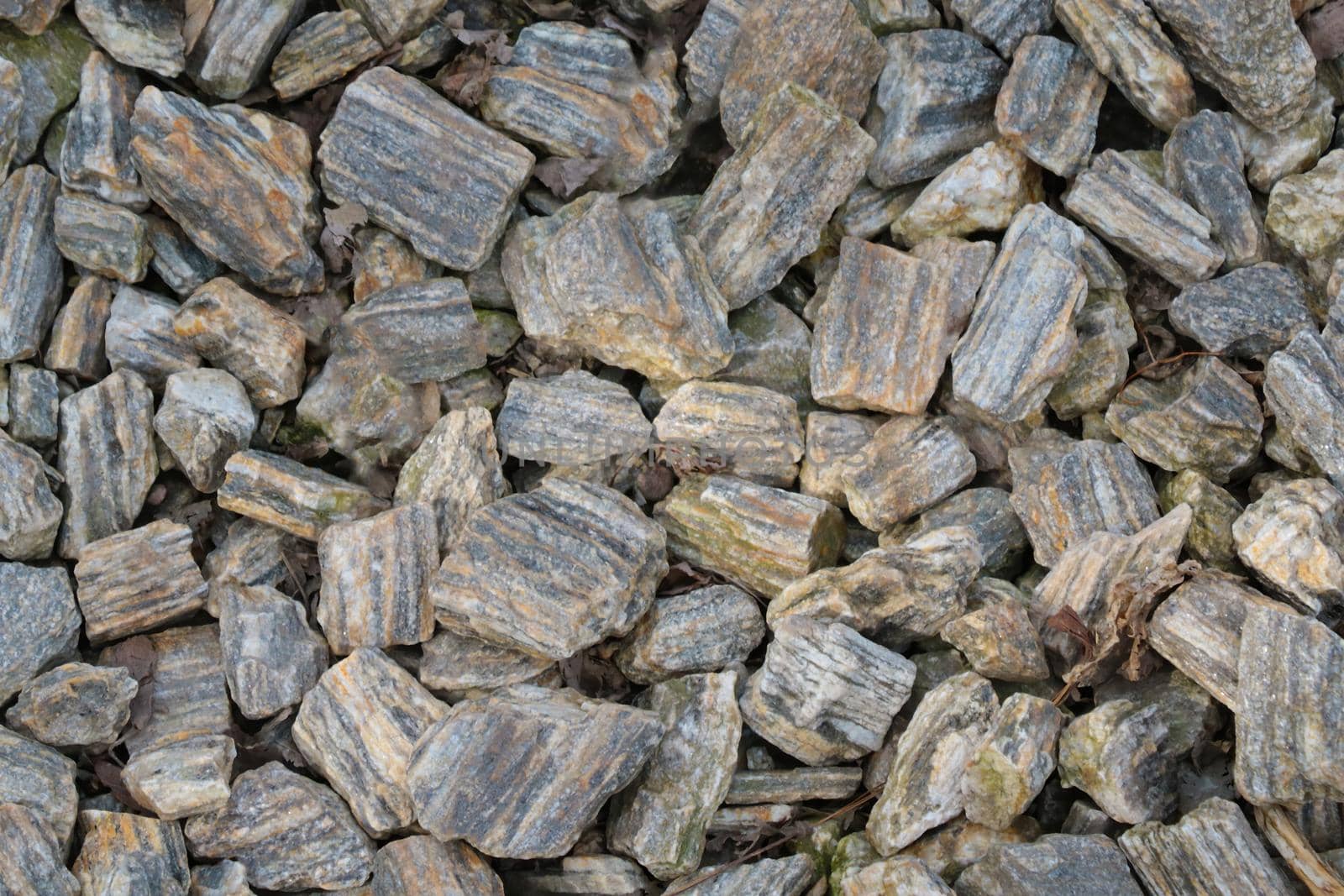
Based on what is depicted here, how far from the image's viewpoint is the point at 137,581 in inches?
159

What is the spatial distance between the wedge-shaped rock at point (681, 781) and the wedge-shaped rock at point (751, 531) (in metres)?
0.40

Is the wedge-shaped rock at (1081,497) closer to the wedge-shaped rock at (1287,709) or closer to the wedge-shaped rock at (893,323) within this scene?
the wedge-shaped rock at (893,323)

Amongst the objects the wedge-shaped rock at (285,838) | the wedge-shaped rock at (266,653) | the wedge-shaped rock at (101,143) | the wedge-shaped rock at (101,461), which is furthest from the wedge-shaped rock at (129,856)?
the wedge-shaped rock at (101,143)

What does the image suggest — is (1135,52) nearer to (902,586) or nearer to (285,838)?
(902,586)

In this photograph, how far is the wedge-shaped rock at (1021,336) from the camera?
396 cm

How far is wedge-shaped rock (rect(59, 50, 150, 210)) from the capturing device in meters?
4.23

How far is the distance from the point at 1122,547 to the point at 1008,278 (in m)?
0.99

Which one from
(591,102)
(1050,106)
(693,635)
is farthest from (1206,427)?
(591,102)

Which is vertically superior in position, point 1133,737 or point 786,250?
point 786,250

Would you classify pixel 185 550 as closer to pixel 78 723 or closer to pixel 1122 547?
pixel 78 723

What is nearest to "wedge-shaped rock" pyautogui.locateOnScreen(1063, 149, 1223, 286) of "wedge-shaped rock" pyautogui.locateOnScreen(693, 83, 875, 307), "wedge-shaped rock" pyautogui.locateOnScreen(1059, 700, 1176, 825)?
"wedge-shaped rock" pyautogui.locateOnScreen(693, 83, 875, 307)

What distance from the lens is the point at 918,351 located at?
161 inches

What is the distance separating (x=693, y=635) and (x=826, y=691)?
55cm

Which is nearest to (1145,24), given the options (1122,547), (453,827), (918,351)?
(918,351)
